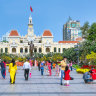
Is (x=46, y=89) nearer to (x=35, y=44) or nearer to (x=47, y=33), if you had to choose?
(x=35, y=44)

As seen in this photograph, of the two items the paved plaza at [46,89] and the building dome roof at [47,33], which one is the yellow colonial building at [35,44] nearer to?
the building dome roof at [47,33]

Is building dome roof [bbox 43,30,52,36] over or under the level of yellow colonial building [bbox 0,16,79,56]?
over

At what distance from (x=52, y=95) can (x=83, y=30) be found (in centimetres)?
6076

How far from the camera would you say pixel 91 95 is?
29.0 feet

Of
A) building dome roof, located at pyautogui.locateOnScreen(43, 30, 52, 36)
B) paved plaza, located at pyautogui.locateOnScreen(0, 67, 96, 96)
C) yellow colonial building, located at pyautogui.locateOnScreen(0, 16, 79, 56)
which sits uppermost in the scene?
building dome roof, located at pyautogui.locateOnScreen(43, 30, 52, 36)

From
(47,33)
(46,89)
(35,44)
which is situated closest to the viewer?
(46,89)

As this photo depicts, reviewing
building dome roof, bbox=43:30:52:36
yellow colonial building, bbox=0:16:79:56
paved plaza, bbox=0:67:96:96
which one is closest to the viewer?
paved plaza, bbox=0:67:96:96

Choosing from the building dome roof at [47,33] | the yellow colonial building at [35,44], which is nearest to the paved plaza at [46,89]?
the yellow colonial building at [35,44]

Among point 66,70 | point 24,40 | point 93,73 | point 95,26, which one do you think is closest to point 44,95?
point 66,70

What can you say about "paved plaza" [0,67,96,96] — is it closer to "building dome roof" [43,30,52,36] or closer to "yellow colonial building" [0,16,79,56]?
"yellow colonial building" [0,16,79,56]

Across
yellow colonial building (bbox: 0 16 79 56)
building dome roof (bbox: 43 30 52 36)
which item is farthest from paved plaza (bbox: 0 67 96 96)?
building dome roof (bbox: 43 30 52 36)

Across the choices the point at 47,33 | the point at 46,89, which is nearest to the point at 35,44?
the point at 47,33

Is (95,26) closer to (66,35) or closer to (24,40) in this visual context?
(24,40)

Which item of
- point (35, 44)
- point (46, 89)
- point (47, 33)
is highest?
point (47, 33)
